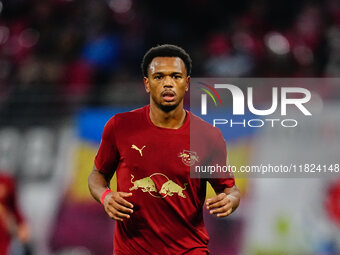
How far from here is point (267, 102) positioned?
7.45 meters

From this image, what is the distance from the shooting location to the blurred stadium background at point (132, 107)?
7652 millimetres

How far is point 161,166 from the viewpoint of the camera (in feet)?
14.4

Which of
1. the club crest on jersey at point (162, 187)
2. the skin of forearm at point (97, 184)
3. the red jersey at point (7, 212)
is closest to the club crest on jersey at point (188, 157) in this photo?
the club crest on jersey at point (162, 187)

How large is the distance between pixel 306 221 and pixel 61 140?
126 inches

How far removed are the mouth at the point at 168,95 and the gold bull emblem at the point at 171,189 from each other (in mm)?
556

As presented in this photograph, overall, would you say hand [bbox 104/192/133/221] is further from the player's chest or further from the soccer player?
the player's chest

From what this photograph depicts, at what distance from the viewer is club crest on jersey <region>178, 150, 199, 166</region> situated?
4.37 metres

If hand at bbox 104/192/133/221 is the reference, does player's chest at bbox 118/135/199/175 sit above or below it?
above

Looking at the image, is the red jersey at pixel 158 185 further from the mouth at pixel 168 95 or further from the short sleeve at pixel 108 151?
the mouth at pixel 168 95

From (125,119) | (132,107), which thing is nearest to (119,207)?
(125,119)

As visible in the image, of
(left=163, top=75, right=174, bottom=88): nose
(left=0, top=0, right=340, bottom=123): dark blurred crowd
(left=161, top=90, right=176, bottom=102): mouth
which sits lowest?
(left=161, top=90, right=176, bottom=102): mouth

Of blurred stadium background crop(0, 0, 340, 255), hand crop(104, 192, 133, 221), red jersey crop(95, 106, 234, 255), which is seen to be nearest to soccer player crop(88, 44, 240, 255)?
red jersey crop(95, 106, 234, 255)

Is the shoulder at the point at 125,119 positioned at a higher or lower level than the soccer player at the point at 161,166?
higher

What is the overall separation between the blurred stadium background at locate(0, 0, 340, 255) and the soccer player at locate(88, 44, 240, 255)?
3.28m
